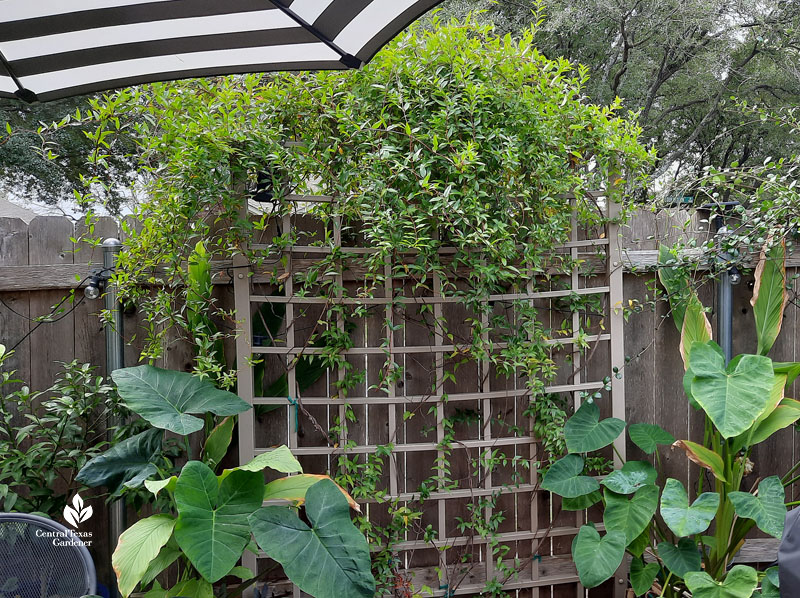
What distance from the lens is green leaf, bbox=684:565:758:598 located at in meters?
1.81

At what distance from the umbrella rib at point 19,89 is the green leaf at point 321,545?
130 centimetres

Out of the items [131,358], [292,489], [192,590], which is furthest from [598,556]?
[131,358]

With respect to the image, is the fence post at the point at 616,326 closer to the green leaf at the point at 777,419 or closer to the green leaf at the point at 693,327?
the green leaf at the point at 693,327

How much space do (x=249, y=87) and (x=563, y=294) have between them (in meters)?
1.42

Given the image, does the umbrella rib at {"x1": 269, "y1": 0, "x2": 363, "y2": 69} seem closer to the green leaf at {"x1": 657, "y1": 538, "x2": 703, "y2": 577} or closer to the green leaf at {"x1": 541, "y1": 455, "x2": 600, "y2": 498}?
the green leaf at {"x1": 541, "y1": 455, "x2": 600, "y2": 498}

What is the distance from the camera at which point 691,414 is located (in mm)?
2598

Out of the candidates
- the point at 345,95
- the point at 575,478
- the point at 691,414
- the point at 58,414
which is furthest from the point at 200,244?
the point at 691,414

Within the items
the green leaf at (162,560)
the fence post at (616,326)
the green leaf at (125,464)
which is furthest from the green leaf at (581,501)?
the green leaf at (125,464)

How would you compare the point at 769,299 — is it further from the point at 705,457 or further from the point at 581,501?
the point at 581,501

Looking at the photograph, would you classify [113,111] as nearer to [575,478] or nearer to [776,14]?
[575,478]

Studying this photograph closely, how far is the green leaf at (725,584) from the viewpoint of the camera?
1810mm

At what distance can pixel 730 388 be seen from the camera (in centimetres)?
196

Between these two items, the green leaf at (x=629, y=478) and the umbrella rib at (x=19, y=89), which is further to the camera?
the green leaf at (x=629, y=478)

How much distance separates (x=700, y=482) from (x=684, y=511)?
48 cm
